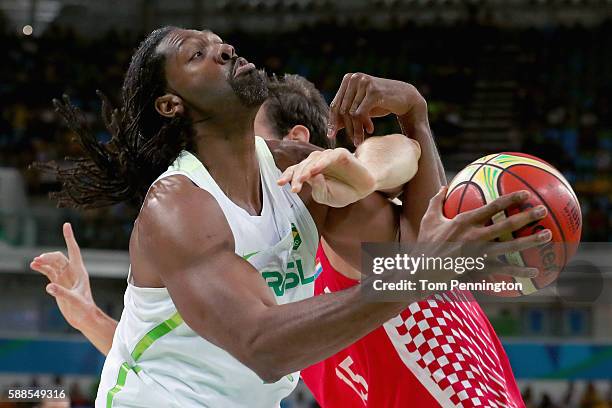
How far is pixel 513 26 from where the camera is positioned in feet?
47.6

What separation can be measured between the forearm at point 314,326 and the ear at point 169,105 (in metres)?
0.83

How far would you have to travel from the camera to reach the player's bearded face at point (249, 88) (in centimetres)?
267

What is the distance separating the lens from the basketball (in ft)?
6.91

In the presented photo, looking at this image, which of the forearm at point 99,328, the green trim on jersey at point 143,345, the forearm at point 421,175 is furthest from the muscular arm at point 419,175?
the forearm at point 99,328

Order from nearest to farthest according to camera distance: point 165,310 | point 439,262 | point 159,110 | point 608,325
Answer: point 439,262 < point 165,310 < point 159,110 < point 608,325

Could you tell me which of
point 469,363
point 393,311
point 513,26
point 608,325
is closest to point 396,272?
point 393,311

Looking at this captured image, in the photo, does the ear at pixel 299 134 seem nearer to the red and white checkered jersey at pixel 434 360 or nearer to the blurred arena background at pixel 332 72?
the red and white checkered jersey at pixel 434 360

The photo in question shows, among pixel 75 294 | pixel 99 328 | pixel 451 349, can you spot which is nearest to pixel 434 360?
pixel 451 349

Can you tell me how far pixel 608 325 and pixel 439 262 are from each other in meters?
8.71

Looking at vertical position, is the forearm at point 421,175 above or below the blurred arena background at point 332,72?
above

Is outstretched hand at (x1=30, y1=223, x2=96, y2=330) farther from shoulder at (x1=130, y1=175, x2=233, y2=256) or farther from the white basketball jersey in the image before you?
shoulder at (x1=130, y1=175, x2=233, y2=256)

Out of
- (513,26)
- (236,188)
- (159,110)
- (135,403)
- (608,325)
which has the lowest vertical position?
(608,325)

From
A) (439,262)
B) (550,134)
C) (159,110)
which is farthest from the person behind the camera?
(550,134)

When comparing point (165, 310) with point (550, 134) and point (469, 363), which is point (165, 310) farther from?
point (550, 134)
